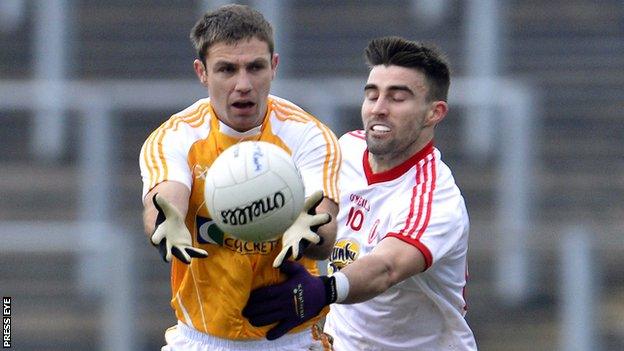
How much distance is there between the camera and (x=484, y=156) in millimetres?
11391

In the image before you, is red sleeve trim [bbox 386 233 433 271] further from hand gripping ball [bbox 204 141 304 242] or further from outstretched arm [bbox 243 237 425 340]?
hand gripping ball [bbox 204 141 304 242]

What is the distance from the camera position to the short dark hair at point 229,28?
5504 millimetres

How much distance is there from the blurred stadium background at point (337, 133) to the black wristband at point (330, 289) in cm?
454

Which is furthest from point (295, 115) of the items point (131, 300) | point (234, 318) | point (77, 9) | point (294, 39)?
point (77, 9)

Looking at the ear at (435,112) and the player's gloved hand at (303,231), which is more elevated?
the ear at (435,112)

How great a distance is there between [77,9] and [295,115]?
704cm

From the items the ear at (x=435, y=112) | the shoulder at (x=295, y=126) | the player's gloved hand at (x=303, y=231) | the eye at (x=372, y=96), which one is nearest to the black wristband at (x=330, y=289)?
the player's gloved hand at (x=303, y=231)

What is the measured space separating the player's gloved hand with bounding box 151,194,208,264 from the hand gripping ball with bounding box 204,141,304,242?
139 millimetres

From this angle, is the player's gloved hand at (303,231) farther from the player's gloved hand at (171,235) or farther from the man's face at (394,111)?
the man's face at (394,111)

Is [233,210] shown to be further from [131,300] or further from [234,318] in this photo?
[131,300]

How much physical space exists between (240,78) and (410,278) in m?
1.45

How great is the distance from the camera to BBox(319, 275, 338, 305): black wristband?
18.2 feet

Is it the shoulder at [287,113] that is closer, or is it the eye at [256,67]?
the eye at [256,67]

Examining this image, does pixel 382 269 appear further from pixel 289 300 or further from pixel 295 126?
pixel 295 126
